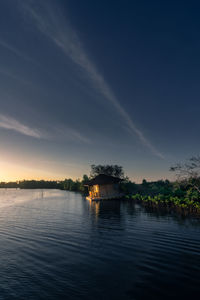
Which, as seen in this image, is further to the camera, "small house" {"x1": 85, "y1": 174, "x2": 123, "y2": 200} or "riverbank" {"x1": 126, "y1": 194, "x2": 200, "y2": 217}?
"small house" {"x1": 85, "y1": 174, "x2": 123, "y2": 200}

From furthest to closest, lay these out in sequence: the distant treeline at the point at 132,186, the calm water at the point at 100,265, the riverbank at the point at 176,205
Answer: the distant treeline at the point at 132,186 < the riverbank at the point at 176,205 < the calm water at the point at 100,265

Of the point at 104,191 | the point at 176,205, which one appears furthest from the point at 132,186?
the point at 176,205

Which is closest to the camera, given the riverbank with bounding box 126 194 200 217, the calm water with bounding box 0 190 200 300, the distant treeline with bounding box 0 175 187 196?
the calm water with bounding box 0 190 200 300

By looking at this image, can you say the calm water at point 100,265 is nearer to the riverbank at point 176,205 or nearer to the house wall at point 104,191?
the riverbank at point 176,205

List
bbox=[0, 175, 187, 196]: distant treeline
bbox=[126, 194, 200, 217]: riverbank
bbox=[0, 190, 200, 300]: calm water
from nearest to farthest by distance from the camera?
bbox=[0, 190, 200, 300]: calm water < bbox=[126, 194, 200, 217]: riverbank < bbox=[0, 175, 187, 196]: distant treeline

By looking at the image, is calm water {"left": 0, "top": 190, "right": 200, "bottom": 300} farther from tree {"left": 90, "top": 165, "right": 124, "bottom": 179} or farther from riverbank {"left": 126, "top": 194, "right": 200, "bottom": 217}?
tree {"left": 90, "top": 165, "right": 124, "bottom": 179}

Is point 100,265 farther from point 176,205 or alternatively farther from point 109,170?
point 109,170

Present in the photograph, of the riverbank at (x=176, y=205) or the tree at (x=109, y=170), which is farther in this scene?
the tree at (x=109, y=170)

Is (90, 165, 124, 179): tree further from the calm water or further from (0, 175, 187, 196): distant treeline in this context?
the calm water

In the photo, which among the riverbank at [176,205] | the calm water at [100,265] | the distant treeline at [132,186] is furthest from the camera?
the distant treeline at [132,186]

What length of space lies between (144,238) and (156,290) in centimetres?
800

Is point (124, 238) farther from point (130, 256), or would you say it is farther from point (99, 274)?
point (99, 274)

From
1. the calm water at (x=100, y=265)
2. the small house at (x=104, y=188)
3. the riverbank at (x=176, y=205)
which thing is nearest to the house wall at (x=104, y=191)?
the small house at (x=104, y=188)

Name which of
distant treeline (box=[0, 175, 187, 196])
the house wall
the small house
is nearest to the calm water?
distant treeline (box=[0, 175, 187, 196])
